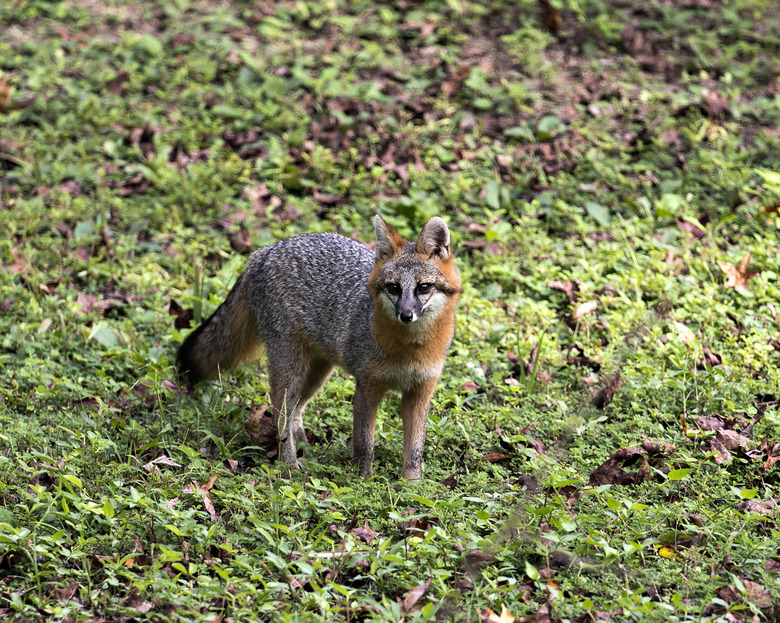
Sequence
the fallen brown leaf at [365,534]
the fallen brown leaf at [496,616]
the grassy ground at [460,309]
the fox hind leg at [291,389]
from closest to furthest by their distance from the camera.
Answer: the fallen brown leaf at [496,616], the grassy ground at [460,309], the fallen brown leaf at [365,534], the fox hind leg at [291,389]

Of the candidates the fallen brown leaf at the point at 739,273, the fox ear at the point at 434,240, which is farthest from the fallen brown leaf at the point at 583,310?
the fox ear at the point at 434,240

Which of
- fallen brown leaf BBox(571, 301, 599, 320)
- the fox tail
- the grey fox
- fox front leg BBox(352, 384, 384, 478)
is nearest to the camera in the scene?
the grey fox

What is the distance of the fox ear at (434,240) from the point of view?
216 inches

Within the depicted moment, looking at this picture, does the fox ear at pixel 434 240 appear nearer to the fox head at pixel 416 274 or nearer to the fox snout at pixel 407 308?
the fox head at pixel 416 274

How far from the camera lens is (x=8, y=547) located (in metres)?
4.33

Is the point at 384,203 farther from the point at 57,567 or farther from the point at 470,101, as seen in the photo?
the point at 57,567

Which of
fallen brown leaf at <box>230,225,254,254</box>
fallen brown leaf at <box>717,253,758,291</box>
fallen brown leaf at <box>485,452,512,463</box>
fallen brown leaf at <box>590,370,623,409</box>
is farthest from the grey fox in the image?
fallen brown leaf at <box>717,253,758,291</box>

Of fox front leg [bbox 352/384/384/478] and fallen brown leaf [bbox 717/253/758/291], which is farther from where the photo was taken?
fallen brown leaf [bbox 717/253/758/291]

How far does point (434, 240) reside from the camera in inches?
219

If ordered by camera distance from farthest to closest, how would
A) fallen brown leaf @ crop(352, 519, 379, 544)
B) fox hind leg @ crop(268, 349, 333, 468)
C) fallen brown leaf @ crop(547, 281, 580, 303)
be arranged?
fallen brown leaf @ crop(547, 281, 580, 303) → fox hind leg @ crop(268, 349, 333, 468) → fallen brown leaf @ crop(352, 519, 379, 544)

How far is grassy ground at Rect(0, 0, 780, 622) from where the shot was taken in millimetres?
4348

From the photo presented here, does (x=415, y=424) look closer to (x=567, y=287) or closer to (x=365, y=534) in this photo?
(x=365, y=534)

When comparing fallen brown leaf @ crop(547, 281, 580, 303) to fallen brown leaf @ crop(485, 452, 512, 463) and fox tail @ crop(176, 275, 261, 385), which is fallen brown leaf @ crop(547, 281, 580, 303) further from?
fox tail @ crop(176, 275, 261, 385)

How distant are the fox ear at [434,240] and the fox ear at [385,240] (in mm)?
137
